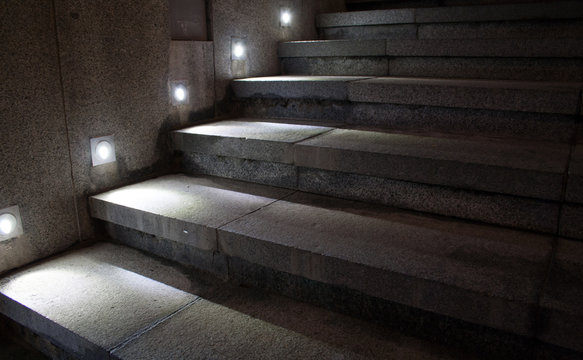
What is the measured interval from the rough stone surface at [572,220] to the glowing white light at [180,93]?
7.83 ft

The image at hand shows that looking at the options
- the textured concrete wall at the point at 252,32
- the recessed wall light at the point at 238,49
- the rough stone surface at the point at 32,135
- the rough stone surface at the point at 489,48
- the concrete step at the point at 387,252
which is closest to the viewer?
the concrete step at the point at 387,252

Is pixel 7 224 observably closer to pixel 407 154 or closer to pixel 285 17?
pixel 407 154

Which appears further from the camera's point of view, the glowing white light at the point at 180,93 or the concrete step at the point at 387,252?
the glowing white light at the point at 180,93

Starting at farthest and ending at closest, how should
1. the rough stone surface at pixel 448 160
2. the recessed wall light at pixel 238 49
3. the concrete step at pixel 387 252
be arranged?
the recessed wall light at pixel 238 49 → the rough stone surface at pixel 448 160 → the concrete step at pixel 387 252

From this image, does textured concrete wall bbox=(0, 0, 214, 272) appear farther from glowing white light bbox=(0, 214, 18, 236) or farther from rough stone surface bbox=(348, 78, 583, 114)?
rough stone surface bbox=(348, 78, 583, 114)

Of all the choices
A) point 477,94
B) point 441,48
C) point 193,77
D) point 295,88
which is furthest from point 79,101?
point 441,48

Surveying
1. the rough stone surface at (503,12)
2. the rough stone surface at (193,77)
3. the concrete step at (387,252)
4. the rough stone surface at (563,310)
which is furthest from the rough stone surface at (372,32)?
the rough stone surface at (563,310)

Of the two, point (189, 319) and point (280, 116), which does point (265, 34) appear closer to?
point (280, 116)

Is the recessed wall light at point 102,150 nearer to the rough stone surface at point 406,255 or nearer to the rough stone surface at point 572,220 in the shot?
the rough stone surface at point 406,255

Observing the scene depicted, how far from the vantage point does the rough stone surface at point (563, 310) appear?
137cm

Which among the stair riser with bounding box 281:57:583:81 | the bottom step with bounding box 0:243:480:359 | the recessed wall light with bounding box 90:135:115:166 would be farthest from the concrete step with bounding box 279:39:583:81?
the bottom step with bounding box 0:243:480:359

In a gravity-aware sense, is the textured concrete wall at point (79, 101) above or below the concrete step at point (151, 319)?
above

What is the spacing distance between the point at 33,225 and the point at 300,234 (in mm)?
1437

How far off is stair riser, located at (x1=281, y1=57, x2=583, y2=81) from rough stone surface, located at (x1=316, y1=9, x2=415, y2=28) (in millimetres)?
699
